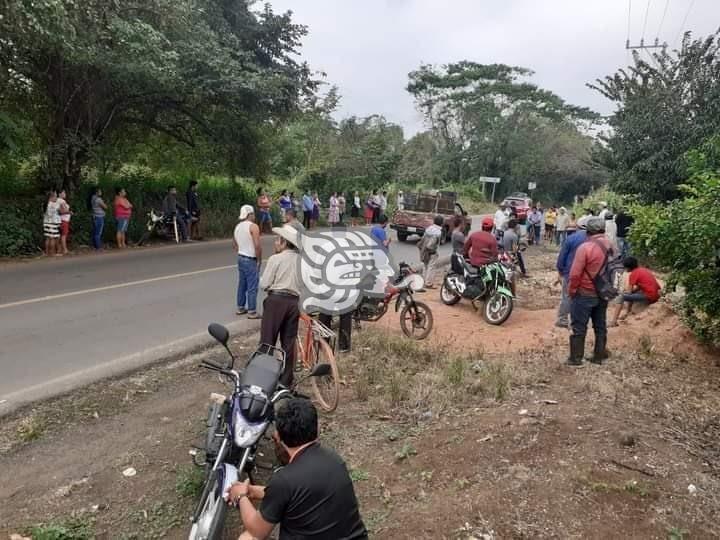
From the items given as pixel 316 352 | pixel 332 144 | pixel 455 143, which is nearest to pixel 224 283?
pixel 316 352

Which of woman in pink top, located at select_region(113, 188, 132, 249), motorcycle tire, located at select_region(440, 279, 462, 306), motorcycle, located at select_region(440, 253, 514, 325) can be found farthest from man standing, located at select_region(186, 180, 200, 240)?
motorcycle, located at select_region(440, 253, 514, 325)

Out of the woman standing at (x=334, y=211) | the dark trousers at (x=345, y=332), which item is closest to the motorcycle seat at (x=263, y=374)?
the dark trousers at (x=345, y=332)

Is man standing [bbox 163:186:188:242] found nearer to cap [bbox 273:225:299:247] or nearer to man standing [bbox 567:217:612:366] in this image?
cap [bbox 273:225:299:247]

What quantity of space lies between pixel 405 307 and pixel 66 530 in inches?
216

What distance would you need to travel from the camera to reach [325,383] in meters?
5.62

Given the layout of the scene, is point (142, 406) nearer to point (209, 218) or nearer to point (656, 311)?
point (656, 311)

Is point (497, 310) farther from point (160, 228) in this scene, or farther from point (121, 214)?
point (160, 228)

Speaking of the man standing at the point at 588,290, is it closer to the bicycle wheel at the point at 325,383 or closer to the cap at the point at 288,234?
the bicycle wheel at the point at 325,383

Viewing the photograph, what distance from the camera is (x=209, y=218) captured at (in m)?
18.6

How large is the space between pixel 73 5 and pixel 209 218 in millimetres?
9149

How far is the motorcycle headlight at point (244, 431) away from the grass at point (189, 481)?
3.01 feet

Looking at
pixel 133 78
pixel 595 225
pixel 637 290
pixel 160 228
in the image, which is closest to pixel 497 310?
pixel 637 290

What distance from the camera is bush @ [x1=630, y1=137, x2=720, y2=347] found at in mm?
6746

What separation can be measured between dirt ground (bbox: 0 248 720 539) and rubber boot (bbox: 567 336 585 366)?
18cm
